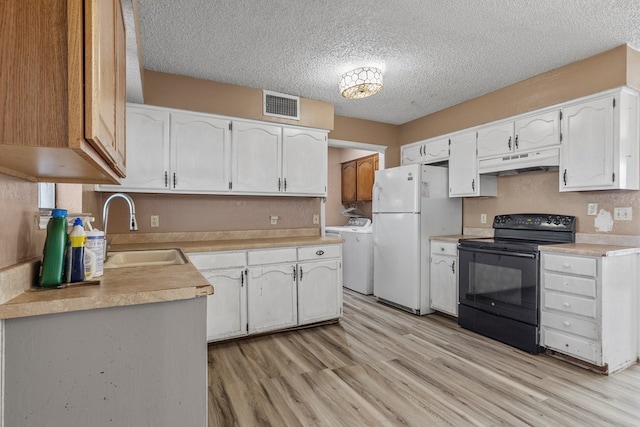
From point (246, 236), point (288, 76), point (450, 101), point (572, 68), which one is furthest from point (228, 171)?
point (572, 68)

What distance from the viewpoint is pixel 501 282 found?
2924mm

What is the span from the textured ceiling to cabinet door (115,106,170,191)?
0.45 meters

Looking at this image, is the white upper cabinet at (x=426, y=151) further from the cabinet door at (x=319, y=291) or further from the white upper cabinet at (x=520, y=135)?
the cabinet door at (x=319, y=291)

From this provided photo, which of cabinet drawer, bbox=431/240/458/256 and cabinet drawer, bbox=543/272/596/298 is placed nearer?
cabinet drawer, bbox=543/272/596/298

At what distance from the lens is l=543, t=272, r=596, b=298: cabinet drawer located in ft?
7.81

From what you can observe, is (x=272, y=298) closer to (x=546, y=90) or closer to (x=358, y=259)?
(x=358, y=259)

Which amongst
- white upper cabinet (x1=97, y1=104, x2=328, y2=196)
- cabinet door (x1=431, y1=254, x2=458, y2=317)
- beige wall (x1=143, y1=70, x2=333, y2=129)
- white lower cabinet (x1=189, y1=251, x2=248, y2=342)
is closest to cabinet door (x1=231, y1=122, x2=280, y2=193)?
white upper cabinet (x1=97, y1=104, x2=328, y2=196)

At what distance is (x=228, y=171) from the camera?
10.3ft

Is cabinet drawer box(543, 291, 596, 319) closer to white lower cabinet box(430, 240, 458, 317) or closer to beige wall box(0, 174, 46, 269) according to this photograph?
white lower cabinet box(430, 240, 458, 317)

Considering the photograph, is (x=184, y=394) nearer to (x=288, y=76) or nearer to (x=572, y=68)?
(x=288, y=76)

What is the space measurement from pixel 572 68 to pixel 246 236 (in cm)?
332

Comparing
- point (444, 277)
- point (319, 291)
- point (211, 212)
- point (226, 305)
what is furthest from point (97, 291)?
point (444, 277)

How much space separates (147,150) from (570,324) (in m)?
3.66

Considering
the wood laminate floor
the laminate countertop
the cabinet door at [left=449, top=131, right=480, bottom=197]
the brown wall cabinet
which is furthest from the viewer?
the brown wall cabinet
